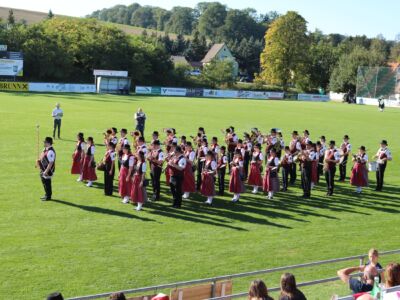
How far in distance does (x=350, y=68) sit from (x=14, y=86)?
5192 cm

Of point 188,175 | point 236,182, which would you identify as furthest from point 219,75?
point 188,175

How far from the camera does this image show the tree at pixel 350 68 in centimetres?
8875

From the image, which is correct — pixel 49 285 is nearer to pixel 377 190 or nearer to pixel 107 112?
pixel 377 190

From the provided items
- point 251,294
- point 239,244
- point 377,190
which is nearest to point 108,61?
point 377,190

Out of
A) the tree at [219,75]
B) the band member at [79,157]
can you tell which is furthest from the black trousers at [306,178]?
the tree at [219,75]

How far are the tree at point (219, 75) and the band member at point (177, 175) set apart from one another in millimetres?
72269

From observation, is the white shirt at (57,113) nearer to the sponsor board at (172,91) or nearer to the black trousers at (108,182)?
the black trousers at (108,182)

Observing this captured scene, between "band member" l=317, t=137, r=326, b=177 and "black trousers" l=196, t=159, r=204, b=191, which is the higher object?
"band member" l=317, t=137, r=326, b=177

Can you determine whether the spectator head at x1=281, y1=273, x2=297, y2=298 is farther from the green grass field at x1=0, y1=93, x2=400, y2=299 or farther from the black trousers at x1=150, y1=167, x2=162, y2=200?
the black trousers at x1=150, y1=167, x2=162, y2=200

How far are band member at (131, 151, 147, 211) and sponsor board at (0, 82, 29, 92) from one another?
162ft

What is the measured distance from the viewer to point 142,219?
15.1 m

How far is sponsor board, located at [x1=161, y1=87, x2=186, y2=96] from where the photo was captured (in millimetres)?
77869

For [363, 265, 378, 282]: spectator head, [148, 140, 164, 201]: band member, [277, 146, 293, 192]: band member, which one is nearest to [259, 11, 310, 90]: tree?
[277, 146, 293, 192]: band member

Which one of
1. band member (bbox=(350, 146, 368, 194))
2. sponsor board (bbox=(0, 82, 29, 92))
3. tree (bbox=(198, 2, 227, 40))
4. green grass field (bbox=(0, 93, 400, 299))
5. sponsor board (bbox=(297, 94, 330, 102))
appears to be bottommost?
green grass field (bbox=(0, 93, 400, 299))
